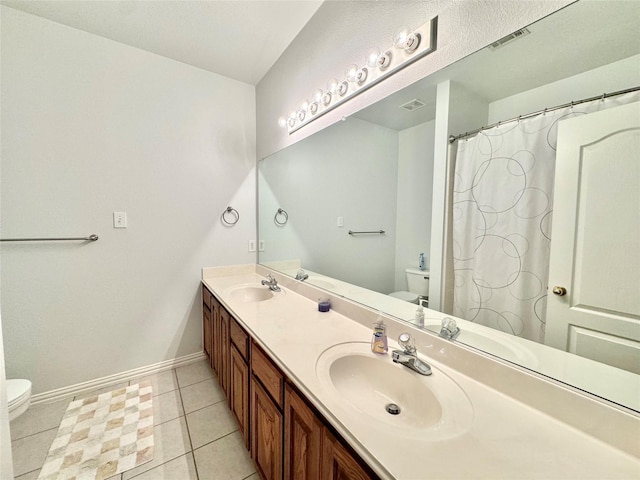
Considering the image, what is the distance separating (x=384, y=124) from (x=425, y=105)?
0.78 feet

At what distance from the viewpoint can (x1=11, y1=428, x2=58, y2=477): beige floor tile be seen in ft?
4.18

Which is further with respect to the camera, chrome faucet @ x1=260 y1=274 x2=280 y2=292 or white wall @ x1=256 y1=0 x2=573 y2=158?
chrome faucet @ x1=260 y1=274 x2=280 y2=292

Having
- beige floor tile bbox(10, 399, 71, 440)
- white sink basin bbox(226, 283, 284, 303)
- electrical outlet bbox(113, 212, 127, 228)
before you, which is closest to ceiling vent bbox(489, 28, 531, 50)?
white sink basin bbox(226, 283, 284, 303)

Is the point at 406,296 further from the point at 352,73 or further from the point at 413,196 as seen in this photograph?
the point at 352,73

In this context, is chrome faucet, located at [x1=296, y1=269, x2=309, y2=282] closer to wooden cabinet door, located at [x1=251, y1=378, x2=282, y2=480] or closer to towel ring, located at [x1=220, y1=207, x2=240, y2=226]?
wooden cabinet door, located at [x1=251, y1=378, x2=282, y2=480]

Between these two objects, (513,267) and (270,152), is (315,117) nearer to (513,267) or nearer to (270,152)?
(270,152)

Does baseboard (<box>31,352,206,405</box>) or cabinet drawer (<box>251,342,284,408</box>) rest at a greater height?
cabinet drawer (<box>251,342,284,408</box>)

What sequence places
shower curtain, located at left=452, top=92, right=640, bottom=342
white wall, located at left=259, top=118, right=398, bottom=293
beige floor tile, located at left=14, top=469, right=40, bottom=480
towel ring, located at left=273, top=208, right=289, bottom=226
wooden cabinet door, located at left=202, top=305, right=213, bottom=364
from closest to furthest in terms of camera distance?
shower curtain, located at left=452, top=92, right=640, bottom=342 → beige floor tile, located at left=14, top=469, right=40, bottom=480 → white wall, located at left=259, top=118, right=398, bottom=293 → wooden cabinet door, located at left=202, top=305, right=213, bottom=364 → towel ring, located at left=273, top=208, right=289, bottom=226

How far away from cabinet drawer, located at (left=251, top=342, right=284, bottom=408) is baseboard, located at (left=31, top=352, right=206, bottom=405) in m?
1.42

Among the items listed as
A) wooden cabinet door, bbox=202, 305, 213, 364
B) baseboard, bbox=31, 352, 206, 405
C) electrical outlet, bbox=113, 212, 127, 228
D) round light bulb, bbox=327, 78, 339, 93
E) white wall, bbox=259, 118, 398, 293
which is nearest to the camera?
white wall, bbox=259, 118, 398, 293

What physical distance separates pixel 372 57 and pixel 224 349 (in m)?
1.81

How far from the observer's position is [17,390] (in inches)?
55.0

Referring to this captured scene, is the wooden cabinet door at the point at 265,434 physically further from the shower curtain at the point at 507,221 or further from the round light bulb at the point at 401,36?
the round light bulb at the point at 401,36

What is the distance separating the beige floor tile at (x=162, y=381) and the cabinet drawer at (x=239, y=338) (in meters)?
0.94
